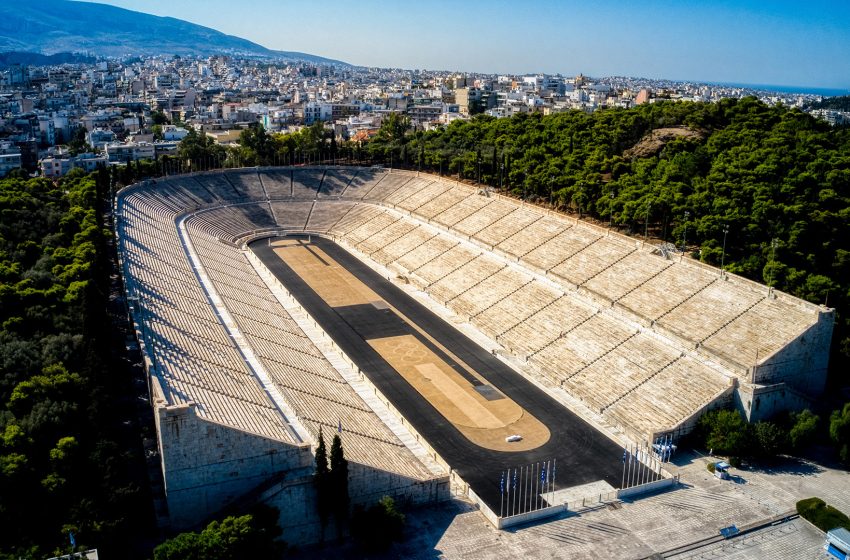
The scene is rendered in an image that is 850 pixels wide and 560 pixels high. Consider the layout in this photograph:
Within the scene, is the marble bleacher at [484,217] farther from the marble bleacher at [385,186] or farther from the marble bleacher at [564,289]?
the marble bleacher at [385,186]

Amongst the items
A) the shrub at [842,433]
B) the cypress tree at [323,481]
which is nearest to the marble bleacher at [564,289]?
the shrub at [842,433]

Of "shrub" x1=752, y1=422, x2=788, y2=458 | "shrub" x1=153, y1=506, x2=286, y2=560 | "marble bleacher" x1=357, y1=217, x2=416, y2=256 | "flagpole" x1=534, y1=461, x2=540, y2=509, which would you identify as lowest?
"flagpole" x1=534, y1=461, x2=540, y2=509

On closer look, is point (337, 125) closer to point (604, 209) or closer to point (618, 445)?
point (604, 209)

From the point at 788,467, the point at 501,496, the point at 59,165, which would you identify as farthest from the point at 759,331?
the point at 59,165

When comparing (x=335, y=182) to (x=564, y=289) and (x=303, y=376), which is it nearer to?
(x=564, y=289)

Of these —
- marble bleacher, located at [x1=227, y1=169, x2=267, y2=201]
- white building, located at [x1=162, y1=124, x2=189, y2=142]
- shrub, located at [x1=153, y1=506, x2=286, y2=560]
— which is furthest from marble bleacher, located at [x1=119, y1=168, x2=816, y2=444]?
white building, located at [x1=162, y1=124, x2=189, y2=142]

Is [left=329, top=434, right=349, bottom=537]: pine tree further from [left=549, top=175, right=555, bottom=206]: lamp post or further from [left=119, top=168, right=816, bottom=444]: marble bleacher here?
[left=549, top=175, right=555, bottom=206]: lamp post

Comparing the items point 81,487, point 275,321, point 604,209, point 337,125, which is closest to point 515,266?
point 604,209
